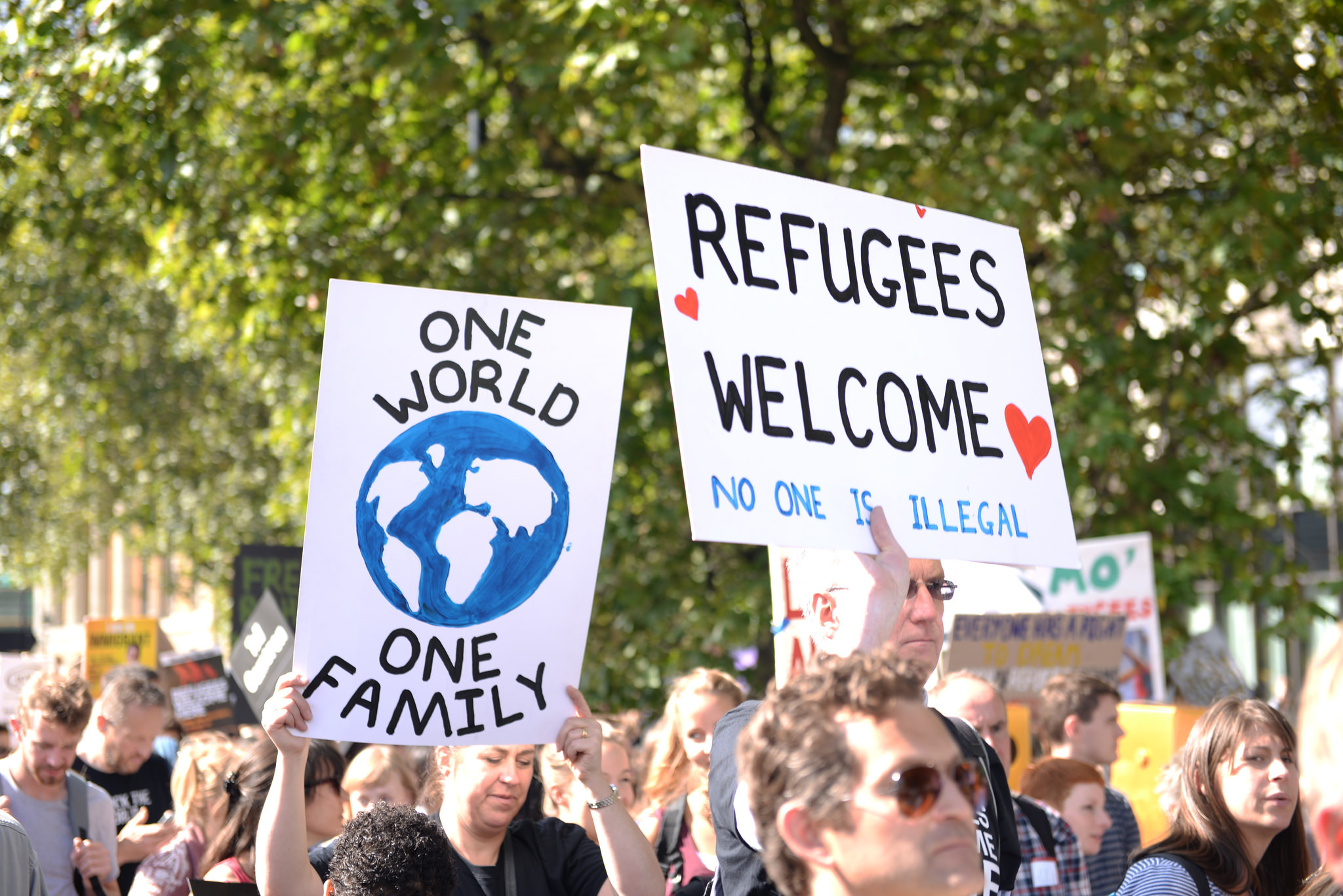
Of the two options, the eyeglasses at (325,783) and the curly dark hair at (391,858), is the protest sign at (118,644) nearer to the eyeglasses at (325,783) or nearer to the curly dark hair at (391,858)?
the eyeglasses at (325,783)

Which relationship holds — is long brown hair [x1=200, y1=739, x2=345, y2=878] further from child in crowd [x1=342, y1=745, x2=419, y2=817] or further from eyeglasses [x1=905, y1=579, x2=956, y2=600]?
eyeglasses [x1=905, y1=579, x2=956, y2=600]

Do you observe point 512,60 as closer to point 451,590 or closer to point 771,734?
point 451,590

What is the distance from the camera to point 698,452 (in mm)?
2674

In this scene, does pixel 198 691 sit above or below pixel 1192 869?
above

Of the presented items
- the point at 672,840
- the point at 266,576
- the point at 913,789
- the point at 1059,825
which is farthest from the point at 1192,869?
the point at 266,576

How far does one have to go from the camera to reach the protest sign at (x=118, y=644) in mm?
10430

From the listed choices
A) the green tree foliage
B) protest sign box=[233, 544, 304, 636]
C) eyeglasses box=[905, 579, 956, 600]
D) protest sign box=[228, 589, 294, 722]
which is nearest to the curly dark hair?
eyeglasses box=[905, 579, 956, 600]

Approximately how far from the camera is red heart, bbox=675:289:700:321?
2.79 m

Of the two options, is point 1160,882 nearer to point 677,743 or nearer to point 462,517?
point 462,517

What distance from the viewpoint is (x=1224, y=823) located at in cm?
353

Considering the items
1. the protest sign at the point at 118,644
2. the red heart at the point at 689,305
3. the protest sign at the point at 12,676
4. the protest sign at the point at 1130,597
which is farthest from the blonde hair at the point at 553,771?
the protest sign at the point at 12,676

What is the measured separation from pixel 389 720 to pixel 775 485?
1.06m

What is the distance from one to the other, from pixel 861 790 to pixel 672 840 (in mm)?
3440

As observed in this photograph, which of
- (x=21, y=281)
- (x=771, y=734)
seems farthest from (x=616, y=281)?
(x=21, y=281)
